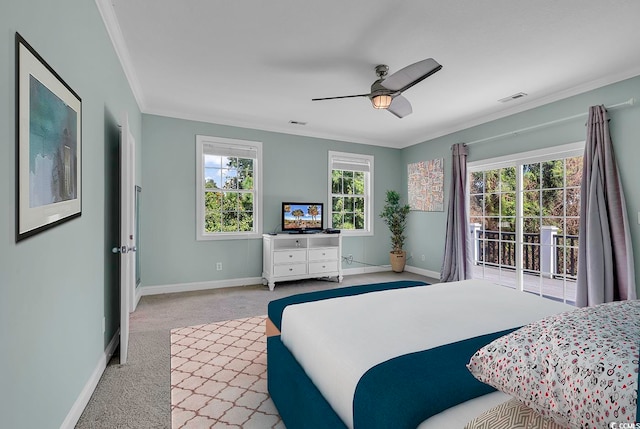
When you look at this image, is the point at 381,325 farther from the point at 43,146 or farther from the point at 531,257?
the point at 531,257

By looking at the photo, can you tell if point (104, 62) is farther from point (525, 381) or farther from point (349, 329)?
point (525, 381)

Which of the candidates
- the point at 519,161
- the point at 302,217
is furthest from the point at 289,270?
the point at 519,161

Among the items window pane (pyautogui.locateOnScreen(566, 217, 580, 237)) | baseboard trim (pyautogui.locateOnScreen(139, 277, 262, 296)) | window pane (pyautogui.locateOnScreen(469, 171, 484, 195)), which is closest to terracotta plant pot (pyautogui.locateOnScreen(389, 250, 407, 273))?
window pane (pyautogui.locateOnScreen(469, 171, 484, 195))

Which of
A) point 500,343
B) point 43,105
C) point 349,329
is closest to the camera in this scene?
point 500,343

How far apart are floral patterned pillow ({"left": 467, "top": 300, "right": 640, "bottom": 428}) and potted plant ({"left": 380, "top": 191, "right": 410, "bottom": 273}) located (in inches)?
200

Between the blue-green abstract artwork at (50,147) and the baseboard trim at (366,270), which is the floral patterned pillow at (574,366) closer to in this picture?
the blue-green abstract artwork at (50,147)

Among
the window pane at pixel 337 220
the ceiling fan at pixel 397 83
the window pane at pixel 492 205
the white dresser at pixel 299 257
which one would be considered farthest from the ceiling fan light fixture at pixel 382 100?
the window pane at pixel 337 220

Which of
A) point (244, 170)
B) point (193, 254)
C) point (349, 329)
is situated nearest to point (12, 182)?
point (349, 329)

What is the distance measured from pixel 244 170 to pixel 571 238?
4566 millimetres

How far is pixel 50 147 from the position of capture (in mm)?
1409

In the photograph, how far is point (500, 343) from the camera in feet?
3.02

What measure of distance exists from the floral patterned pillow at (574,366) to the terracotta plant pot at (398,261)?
199 inches

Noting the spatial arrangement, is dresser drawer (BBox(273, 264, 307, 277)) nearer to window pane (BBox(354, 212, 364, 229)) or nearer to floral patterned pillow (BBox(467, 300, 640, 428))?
window pane (BBox(354, 212, 364, 229))

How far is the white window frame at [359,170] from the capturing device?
576 centimetres
